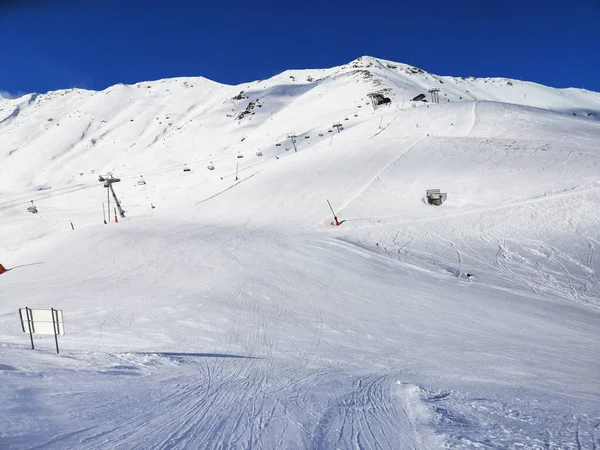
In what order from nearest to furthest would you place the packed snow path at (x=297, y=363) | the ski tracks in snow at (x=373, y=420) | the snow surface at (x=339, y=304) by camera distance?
the ski tracks in snow at (x=373, y=420) → the packed snow path at (x=297, y=363) → the snow surface at (x=339, y=304)

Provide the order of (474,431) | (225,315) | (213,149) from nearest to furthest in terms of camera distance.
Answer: (474,431), (225,315), (213,149)

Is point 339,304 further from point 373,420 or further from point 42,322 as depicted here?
point 42,322

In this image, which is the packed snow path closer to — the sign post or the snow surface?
the snow surface

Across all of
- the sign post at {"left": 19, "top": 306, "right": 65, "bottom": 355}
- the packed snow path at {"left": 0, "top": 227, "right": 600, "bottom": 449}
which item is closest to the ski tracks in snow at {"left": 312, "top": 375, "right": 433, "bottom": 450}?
the packed snow path at {"left": 0, "top": 227, "right": 600, "bottom": 449}

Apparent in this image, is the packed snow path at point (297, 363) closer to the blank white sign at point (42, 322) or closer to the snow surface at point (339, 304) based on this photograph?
the snow surface at point (339, 304)

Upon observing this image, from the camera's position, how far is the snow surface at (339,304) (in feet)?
18.0

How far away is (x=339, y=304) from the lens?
1364 centimetres

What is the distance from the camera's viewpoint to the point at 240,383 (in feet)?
23.6

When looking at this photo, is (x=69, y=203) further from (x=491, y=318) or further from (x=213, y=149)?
(x=491, y=318)

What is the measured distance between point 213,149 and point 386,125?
52710mm

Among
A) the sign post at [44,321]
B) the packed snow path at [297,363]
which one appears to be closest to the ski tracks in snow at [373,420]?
the packed snow path at [297,363]

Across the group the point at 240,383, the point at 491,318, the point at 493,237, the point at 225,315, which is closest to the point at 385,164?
the point at 493,237

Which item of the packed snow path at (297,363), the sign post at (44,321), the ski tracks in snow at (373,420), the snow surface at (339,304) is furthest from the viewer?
the sign post at (44,321)

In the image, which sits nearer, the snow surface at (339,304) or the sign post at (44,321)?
the snow surface at (339,304)
